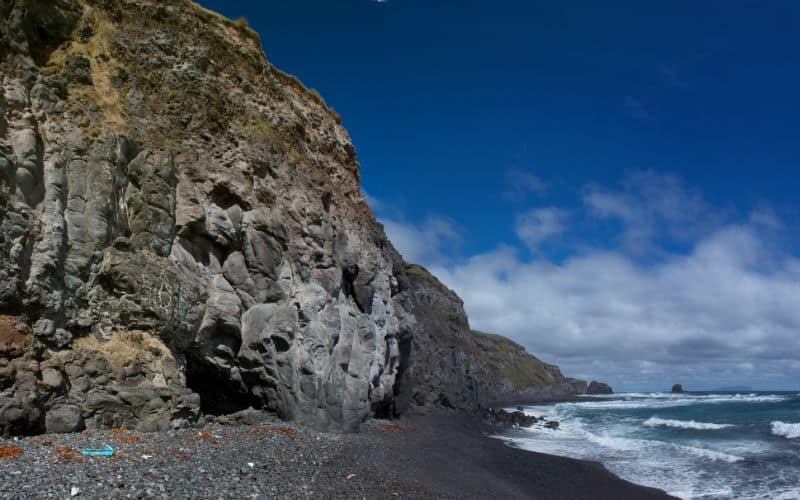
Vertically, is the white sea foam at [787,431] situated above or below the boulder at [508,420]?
above

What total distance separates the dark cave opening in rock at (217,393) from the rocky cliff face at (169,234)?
0.09 m

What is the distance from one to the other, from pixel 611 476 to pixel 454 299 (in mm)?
70774

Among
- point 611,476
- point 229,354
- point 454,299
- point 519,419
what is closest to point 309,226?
point 229,354

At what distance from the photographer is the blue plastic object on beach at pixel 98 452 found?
1195 centimetres

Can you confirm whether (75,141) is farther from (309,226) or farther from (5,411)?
(309,226)

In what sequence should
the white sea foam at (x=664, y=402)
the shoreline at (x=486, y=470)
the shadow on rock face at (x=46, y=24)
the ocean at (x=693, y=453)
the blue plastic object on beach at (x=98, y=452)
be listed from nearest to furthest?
Result: the blue plastic object on beach at (x=98, y=452)
the shadow on rock face at (x=46, y=24)
the shoreline at (x=486, y=470)
the ocean at (x=693, y=453)
the white sea foam at (x=664, y=402)

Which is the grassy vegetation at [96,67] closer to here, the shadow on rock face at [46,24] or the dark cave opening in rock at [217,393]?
the shadow on rock face at [46,24]

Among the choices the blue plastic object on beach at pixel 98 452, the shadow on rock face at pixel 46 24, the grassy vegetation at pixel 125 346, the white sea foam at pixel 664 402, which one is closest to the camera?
the blue plastic object on beach at pixel 98 452

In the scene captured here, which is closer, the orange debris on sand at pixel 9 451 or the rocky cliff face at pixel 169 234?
the orange debris on sand at pixel 9 451

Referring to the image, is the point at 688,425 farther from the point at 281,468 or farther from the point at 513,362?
the point at 513,362

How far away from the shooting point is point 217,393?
22.6 meters

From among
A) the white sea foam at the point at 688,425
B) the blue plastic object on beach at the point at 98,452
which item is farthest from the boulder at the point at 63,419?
the white sea foam at the point at 688,425

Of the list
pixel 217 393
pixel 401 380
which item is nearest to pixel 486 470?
pixel 217 393

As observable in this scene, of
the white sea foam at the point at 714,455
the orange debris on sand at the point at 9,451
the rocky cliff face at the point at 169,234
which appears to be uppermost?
the rocky cliff face at the point at 169,234
